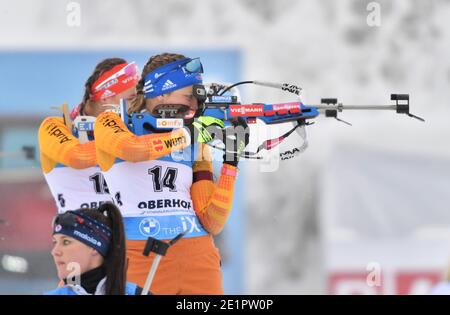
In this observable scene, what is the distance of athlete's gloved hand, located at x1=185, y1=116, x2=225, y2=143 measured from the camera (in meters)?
5.39

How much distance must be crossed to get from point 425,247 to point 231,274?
1532mm

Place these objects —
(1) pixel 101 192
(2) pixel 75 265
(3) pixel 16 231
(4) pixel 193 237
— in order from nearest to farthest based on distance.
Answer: (2) pixel 75 265 < (4) pixel 193 237 < (1) pixel 101 192 < (3) pixel 16 231

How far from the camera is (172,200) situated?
5.48m

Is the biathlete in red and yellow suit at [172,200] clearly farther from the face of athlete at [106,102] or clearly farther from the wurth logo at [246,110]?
the face of athlete at [106,102]

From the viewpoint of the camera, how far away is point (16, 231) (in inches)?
379

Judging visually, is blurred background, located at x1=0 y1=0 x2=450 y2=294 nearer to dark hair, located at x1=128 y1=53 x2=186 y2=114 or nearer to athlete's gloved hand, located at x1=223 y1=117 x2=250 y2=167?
dark hair, located at x1=128 y1=53 x2=186 y2=114

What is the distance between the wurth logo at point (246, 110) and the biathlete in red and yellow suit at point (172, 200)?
0.09 m

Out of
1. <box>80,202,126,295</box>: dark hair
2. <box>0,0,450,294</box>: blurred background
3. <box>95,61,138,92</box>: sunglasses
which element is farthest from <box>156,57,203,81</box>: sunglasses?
<box>0,0,450,294</box>: blurred background

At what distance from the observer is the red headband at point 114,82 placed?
595 centimetres

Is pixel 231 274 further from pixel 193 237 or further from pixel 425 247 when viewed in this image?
pixel 193 237

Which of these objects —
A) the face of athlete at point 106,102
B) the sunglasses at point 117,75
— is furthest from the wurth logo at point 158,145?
the sunglasses at point 117,75
